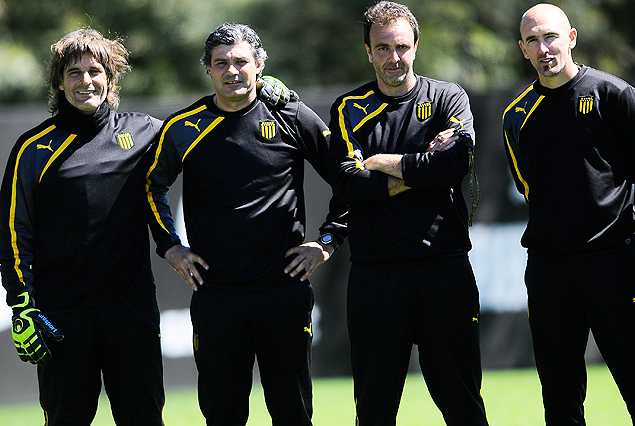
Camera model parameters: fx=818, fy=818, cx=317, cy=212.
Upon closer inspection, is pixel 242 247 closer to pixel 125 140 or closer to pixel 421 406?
pixel 125 140

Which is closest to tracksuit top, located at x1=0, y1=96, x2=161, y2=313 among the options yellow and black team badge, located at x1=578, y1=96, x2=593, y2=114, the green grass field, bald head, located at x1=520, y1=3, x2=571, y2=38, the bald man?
the bald man

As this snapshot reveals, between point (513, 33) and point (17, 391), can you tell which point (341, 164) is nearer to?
point (17, 391)

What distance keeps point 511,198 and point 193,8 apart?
7.46 m

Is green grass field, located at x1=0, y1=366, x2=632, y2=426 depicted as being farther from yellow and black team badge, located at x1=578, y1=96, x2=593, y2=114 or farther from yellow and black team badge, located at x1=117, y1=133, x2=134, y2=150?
yellow and black team badge, located at x1=117, y1=133, x2=134, y2=150

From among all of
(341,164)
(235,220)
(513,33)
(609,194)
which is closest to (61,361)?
(235,220)

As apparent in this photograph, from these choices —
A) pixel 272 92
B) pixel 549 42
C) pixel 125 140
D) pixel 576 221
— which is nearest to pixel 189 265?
pixel 125 140

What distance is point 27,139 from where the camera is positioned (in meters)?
3.97

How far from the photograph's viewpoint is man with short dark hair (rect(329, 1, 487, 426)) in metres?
3.74

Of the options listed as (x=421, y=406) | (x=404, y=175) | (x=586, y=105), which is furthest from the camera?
(x=421, y=406)

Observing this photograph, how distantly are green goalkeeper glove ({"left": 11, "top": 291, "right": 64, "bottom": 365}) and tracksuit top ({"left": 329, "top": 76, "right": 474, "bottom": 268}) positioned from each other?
1.46m

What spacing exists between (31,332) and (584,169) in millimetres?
2643

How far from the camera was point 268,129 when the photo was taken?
4023mm

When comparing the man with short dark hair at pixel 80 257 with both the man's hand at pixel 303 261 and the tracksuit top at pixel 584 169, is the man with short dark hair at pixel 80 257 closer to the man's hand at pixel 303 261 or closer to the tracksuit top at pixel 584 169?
the man's hand at pixel 303 261

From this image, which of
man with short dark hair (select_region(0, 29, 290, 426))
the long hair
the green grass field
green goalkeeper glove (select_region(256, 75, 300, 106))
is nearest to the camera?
man with short dark hair (select_region(0, 29, 290, 426))
